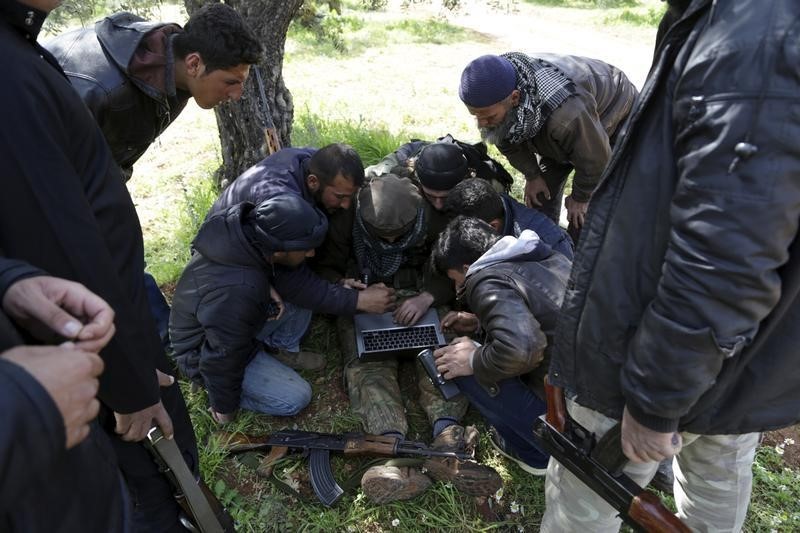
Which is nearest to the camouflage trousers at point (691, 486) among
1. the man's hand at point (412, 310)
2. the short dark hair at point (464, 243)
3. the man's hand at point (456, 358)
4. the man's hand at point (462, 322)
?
the man's hand at point (456, 358)

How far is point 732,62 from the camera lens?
108 cm

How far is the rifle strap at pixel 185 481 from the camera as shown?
187 cm

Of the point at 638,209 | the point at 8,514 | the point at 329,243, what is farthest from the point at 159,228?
the point at 638,209

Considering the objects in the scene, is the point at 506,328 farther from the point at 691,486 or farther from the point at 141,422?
the point at 141,422

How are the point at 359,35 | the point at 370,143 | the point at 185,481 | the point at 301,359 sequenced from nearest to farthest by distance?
1. the point at 185,481
2. the point at 301,359
3. the point at 370,143
4. the point at 359,35

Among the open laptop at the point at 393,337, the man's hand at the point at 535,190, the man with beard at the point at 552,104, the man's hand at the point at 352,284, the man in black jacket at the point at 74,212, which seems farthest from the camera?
the man's hand at the point at 535,190

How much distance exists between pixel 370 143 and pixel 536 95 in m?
2.24

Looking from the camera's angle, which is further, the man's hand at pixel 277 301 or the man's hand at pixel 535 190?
the man's hand at pixel 535 190

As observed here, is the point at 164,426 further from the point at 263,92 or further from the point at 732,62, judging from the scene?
the point at 263,92

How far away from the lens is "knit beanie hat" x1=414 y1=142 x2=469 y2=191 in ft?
11.4

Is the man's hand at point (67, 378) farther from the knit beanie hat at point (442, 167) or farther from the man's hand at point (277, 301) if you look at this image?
the knit beanie hat at point (442, 167)

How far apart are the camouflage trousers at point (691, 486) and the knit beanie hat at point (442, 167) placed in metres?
1.95

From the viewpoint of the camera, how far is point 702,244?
45.9 inches

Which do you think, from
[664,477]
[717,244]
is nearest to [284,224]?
[717,244]
